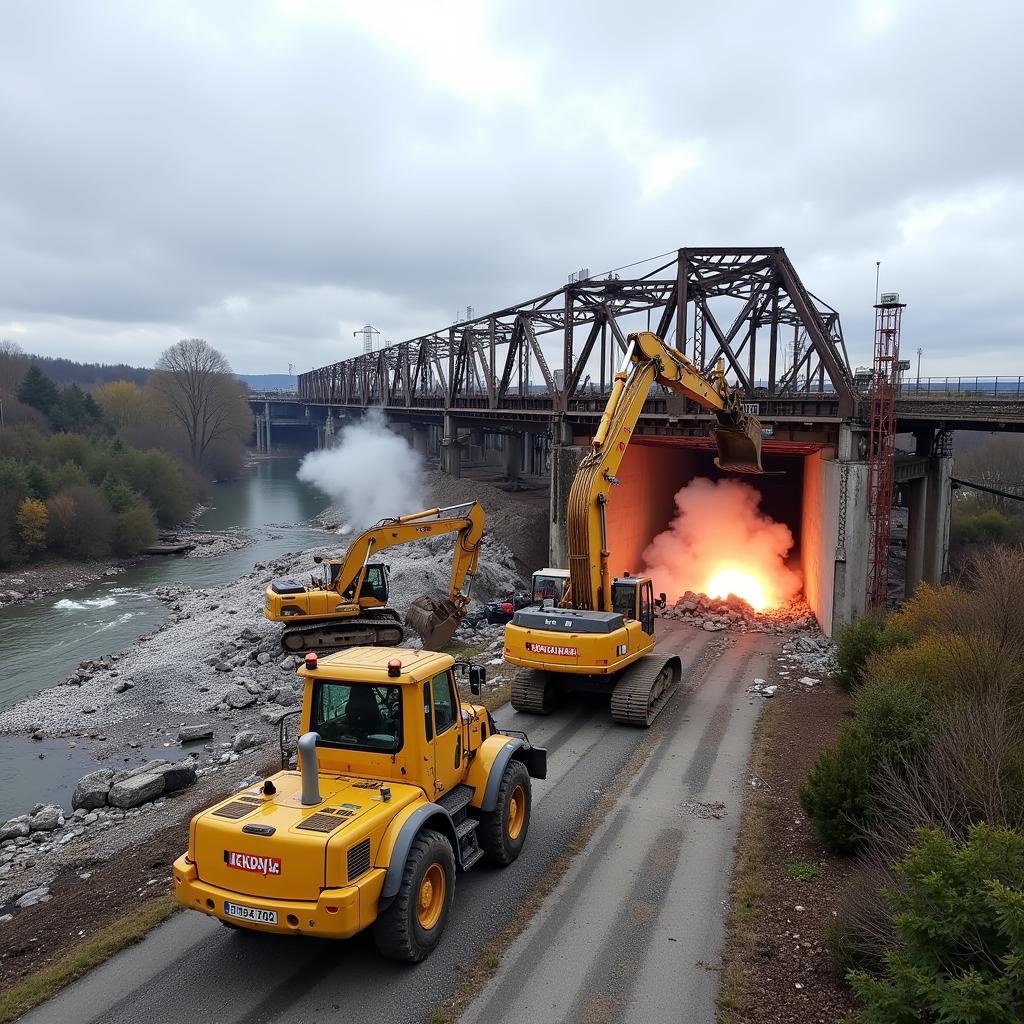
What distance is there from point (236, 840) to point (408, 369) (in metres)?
62.7

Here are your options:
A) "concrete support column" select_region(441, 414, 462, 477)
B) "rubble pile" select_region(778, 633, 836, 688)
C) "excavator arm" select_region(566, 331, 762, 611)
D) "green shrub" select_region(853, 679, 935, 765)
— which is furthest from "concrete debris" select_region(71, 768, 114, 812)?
"concrete support column" select_region(441, 414, 462, 477)

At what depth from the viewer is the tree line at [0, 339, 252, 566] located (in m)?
43.2

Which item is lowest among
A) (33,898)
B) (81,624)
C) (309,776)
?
(81,624)

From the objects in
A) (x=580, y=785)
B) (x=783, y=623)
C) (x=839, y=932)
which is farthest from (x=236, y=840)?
(x=783, y=623)

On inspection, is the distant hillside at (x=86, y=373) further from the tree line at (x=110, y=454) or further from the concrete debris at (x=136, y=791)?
the concrete debris at (x=136, y=791)

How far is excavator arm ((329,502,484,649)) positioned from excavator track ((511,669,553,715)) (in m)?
6.93

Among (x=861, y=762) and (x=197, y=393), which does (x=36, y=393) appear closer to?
(x=197, y=393)

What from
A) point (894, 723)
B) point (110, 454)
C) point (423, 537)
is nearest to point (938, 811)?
point (894, 723)

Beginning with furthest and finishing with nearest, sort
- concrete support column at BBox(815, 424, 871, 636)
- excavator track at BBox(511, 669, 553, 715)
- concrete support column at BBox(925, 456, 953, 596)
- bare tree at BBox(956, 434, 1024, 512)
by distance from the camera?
bare tree at BBox(956, 434, 1024, 512)
concrete support column at BBox(925, 456, 953, 596)
concrete support column at BBox(815, 424, 871, 636)
excavator track at BBox(511, 669, 553, 715)

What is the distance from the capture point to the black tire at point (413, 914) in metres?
7.20

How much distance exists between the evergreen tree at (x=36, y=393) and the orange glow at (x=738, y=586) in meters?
63.8

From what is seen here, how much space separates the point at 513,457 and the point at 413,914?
46.2 meters

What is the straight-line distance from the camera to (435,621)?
22578 millimetres

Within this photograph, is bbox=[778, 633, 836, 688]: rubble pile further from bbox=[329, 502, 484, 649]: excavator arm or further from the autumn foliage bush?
bbox=[329, 502, 484, 649]: excavator arm
